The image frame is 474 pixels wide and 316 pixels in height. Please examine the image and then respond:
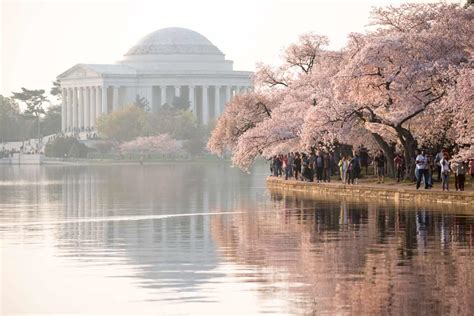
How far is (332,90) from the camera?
75.2 m

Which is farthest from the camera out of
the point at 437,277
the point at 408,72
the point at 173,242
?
the point at 408,72

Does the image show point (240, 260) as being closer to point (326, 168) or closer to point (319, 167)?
point (326, 168)

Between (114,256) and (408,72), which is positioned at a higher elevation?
(408,72)

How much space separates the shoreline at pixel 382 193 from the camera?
52.1 meters

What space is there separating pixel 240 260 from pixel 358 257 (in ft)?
7.54

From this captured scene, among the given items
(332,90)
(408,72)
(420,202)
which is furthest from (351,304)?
(332,90)

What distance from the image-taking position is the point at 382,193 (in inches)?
2343

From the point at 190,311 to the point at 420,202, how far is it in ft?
105

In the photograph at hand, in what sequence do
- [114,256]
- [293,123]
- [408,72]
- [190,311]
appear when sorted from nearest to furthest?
1. [190,311]
2. [114,256]
3. [408,72]
4. [293,123]

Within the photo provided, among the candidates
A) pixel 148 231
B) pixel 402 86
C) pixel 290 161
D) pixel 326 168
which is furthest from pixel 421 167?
pixel 290 161

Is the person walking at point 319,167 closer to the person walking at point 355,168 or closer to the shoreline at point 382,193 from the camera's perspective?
the shoreline at point 382,193

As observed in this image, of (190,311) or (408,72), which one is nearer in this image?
(190,311)

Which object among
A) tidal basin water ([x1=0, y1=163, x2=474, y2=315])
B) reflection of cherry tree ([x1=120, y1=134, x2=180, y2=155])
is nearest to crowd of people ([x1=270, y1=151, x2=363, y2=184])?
tidal basin water ([x1=0, y1=163, x2=474, y2=315])

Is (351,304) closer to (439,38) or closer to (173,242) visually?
(173,242)
